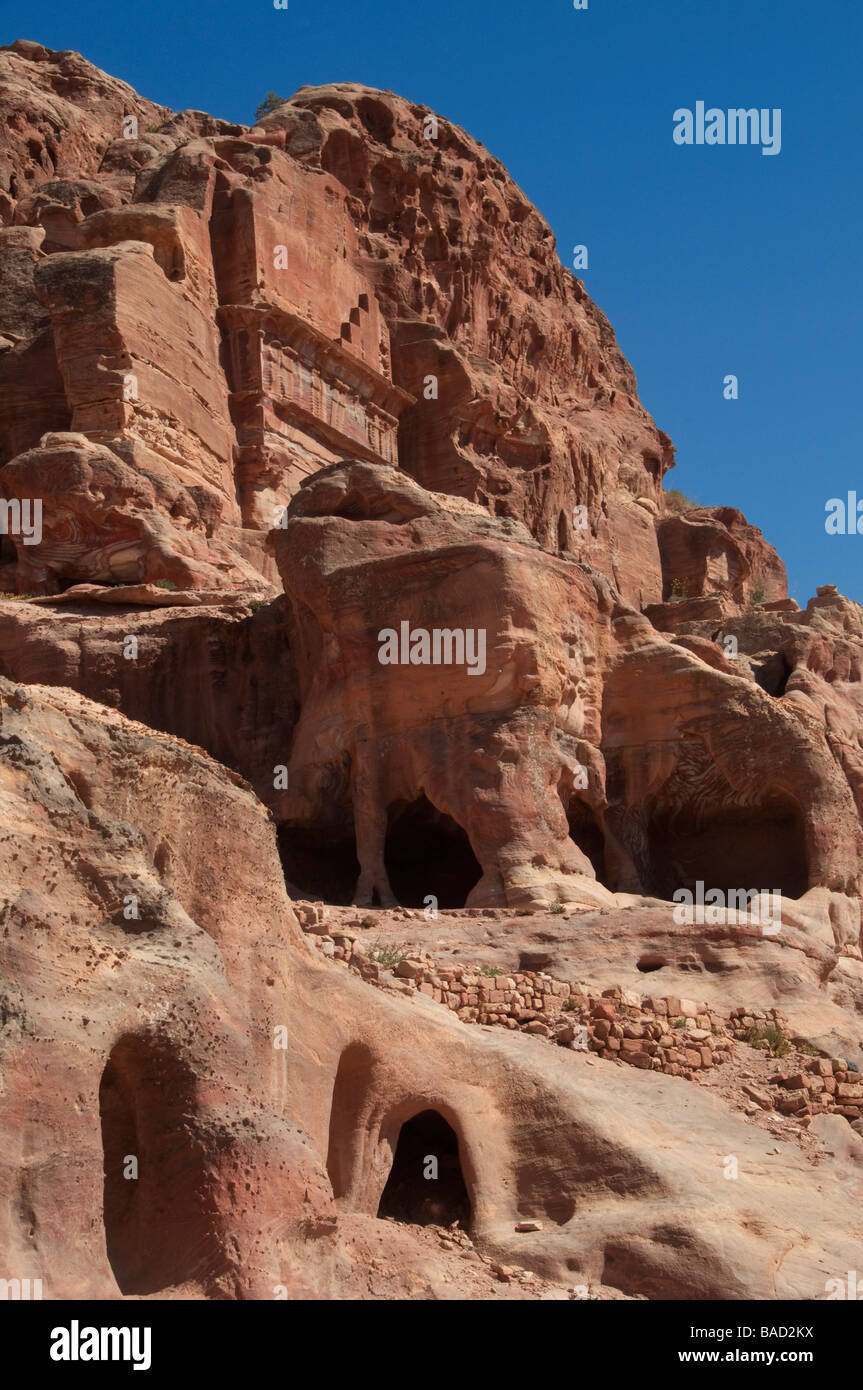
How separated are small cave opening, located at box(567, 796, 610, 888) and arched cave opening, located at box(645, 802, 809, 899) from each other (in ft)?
2.54

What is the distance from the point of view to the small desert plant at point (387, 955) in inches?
664

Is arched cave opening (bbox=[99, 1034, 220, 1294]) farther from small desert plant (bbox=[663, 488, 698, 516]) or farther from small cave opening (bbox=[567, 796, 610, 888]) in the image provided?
small desert plant (bbox=[663, 488, 698, 516])

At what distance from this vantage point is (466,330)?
48562 mm

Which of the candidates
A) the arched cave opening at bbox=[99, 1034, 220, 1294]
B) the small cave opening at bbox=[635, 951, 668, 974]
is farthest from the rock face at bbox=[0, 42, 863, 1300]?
the small cave opening at bbox=[635, 951, 668, 974]

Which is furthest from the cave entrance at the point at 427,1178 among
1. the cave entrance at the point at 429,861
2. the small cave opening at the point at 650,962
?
the cave entrance at the point at 429,861

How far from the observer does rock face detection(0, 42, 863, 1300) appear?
968 centimetres

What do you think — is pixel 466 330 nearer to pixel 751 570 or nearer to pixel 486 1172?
pixel 751 570

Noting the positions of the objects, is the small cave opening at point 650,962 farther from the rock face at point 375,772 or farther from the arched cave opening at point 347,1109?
the arched cave opening at point 347,1109

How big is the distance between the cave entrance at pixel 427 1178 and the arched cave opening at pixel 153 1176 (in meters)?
4.11

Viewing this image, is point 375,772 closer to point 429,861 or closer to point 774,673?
point 429,861

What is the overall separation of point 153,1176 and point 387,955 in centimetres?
776

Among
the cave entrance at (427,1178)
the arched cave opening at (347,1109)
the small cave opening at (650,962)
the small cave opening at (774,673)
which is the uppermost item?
the small cave opening at (774,673)

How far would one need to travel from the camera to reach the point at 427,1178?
1432 cm
